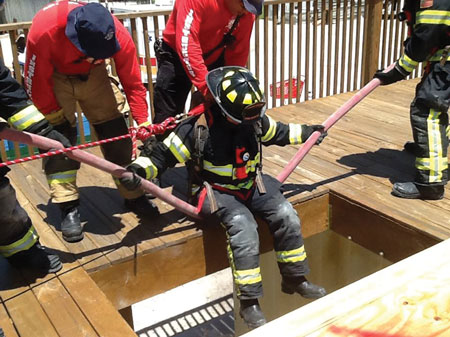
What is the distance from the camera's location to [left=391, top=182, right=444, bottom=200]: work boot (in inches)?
156

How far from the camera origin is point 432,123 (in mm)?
3863

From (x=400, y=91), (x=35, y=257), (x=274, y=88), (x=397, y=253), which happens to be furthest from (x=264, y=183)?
(x=400, y=91)

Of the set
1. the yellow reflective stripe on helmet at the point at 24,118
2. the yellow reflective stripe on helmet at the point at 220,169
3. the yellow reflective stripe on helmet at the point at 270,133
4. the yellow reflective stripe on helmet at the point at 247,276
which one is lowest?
the yellow reflective stripe on helmet at the point at 247,276

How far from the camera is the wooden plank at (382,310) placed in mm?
1439

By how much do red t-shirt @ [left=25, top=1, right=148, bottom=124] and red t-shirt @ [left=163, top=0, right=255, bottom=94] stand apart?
35 centimetres

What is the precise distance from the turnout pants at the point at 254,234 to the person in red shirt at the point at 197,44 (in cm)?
72

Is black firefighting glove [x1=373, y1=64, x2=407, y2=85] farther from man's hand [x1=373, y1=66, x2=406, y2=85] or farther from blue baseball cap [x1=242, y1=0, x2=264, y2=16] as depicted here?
blue baseball cap [x1=242, y1=0, x2=264, y2=16]

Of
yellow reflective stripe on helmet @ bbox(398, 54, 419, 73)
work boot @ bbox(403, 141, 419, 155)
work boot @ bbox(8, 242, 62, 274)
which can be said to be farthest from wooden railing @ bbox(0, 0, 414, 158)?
work boot @ bbox(8, 242, 62, 274)

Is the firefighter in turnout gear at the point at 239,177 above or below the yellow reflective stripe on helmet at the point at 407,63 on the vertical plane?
below

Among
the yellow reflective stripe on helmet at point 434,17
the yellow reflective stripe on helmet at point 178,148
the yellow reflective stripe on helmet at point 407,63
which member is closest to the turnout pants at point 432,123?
the yellow reflective stripe on helmet at point 407,63

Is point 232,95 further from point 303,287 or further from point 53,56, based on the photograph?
point 303,287

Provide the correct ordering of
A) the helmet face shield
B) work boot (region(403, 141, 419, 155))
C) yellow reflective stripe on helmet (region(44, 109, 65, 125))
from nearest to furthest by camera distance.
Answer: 1. the helmet face shield
2. yellow reflective stripe on helmet (region(44, 109, 65, 125))
3. work boot (region(403, 141, 419, 155))

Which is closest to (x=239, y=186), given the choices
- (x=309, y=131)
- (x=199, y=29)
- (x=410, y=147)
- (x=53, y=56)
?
(x=309, y=131)

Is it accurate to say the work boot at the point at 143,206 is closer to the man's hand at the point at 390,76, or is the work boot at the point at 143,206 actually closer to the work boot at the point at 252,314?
the work boot at the point at 252,314
